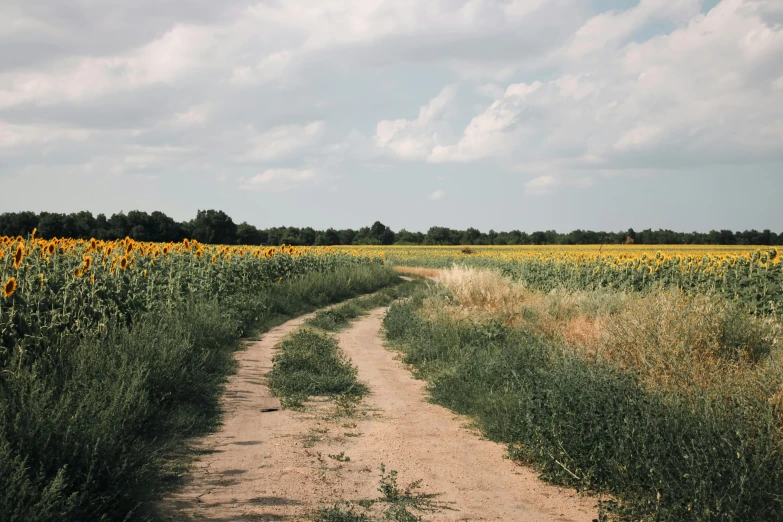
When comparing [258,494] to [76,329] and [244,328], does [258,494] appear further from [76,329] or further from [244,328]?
[244,328]

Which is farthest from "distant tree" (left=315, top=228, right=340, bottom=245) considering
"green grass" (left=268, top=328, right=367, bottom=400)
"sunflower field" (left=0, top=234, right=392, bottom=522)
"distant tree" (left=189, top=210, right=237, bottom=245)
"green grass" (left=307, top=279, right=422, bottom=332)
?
"green grass" (left=268, top=328, right=367, bottom=400)

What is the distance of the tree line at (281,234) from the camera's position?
1598 inches

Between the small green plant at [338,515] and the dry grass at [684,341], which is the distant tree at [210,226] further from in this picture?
the small green plant at [338,515]

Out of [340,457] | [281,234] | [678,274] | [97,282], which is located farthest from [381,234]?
[340,457]

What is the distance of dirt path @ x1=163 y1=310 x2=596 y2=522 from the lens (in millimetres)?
5211

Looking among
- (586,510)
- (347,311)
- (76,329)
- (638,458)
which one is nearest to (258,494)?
(586,510)

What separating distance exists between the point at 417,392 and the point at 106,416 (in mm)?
5119

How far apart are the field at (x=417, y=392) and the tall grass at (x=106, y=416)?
0.07 ft

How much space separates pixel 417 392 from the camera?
374 inches

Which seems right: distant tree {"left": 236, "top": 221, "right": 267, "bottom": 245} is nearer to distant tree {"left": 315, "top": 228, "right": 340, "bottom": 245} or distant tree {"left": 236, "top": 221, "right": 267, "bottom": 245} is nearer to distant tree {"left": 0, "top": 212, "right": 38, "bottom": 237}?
distant tree {"left": 315, "top": 228, "right": 340, "bottom": 245}

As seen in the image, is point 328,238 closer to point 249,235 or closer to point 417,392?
point 249,235

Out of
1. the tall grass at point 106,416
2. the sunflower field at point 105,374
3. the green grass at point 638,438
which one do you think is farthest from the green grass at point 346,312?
the green grass at point 638,438

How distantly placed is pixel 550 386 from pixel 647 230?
6813cm

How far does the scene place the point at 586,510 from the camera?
211 inches
